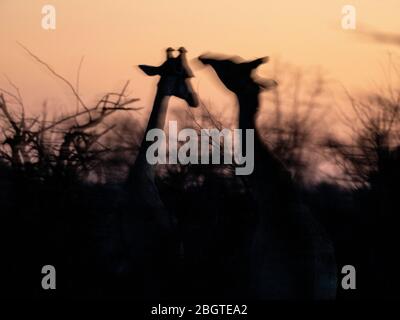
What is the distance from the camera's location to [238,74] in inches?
354

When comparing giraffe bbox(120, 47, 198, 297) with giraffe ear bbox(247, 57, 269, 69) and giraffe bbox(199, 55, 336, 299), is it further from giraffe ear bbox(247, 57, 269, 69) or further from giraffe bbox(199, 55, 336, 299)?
giraffe ear bbox(247, 57, 269, 69)

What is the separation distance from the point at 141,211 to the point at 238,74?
4.47 feet

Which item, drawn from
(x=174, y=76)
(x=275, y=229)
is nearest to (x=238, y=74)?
(x=174, y=76)

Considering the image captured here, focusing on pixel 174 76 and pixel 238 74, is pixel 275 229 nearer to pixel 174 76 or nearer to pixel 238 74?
pixel 238 74

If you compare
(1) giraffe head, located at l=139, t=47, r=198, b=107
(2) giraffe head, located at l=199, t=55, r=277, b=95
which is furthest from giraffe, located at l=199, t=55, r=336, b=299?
(1) giraffe head, located at l=139, t=47, r=198, b=107

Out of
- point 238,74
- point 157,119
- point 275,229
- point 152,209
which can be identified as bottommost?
point 275,229

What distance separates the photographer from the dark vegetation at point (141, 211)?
29.8ft

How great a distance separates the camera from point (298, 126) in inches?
402

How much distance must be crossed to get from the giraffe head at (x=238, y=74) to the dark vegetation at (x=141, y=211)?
0.67 m

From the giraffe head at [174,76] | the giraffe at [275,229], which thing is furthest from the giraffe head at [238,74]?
the giraffe head at [174,76]
